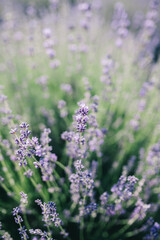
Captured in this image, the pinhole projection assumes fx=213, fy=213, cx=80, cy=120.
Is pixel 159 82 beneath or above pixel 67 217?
above

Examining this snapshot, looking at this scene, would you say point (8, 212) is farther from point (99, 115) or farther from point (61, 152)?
point (99, 115)

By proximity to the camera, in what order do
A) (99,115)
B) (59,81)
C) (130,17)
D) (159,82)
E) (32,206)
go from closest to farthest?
(32,206), (99,115), (159,82), (59,81), (130,17)

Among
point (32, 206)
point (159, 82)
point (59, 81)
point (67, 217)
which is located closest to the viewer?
point (67, 217)

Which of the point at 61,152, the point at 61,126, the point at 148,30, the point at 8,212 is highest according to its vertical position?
the point at 148,30

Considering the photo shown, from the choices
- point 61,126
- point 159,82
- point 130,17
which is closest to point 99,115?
point 61,126

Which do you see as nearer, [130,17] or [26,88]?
[26,88]

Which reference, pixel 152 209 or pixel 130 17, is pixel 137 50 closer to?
pixel 152 209
